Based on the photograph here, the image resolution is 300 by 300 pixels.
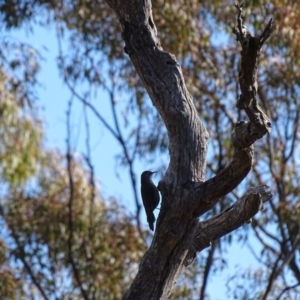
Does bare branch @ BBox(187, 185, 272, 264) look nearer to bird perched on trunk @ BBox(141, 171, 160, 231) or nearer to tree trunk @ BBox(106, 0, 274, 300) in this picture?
tree trunk @ BBox(106, 0, 274, 300)

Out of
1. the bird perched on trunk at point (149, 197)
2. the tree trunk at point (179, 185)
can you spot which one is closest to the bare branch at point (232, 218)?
the tree trunk at point (179, 185)

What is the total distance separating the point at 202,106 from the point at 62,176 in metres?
2.32

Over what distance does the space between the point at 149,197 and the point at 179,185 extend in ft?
3.00

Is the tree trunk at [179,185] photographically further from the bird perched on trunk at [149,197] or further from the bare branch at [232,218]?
the bird perched on trunk at [149,197]

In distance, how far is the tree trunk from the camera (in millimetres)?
4445

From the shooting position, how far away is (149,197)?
5473mm

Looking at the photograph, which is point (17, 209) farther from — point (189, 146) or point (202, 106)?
point (189, 146)

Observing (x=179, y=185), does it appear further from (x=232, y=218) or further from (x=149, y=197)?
(x=149, y=197)

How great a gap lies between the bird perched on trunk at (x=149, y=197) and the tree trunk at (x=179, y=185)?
629 millimetres

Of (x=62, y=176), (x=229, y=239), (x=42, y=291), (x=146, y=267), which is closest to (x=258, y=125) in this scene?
(x=146, y=267)

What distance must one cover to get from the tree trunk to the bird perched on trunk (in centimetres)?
63

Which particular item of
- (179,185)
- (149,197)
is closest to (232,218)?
(179,185)

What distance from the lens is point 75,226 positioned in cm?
1005

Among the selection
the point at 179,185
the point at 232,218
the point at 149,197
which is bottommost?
the point at 232,218
